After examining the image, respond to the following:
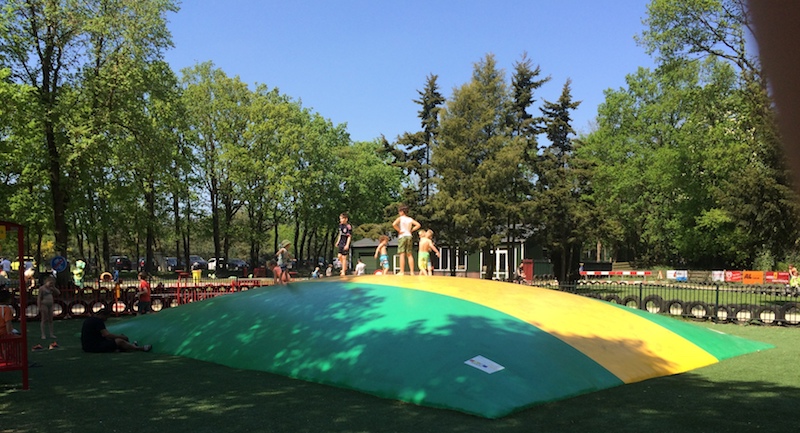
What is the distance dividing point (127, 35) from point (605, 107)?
4650 cm

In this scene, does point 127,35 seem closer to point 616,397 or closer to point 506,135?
point 506,135

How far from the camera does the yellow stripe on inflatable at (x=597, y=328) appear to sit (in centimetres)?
985

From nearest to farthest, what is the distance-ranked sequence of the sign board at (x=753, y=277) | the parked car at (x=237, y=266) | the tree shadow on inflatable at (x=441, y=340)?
the tree shadow on inflatable at (x=441, y=340), the sign board at (x=753, y=277), the parked car at (x=237, y=266)

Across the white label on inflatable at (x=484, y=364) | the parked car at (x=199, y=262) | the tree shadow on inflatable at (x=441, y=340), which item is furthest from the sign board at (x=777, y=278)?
the parked car at (x=199, y=262)

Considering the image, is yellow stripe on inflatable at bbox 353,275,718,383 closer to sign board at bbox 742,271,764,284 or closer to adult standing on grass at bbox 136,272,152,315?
adult standing on grass at bbox 136,272,152,315

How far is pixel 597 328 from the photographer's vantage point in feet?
35.8

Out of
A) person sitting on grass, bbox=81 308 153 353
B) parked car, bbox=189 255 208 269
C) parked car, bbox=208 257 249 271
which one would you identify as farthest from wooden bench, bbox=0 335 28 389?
parked car, bbox=189 255 208 269

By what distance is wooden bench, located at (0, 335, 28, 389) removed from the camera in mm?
8859

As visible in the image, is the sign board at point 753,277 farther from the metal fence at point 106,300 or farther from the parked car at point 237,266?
the parked car at point 237,266

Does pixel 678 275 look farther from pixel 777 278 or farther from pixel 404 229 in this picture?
pixel 404 229

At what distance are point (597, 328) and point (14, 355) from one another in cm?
997

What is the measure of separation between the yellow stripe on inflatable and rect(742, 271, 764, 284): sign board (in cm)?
2601

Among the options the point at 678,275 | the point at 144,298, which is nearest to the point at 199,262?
the point at 144,298

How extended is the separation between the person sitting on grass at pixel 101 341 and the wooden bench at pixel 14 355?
3101 mm
